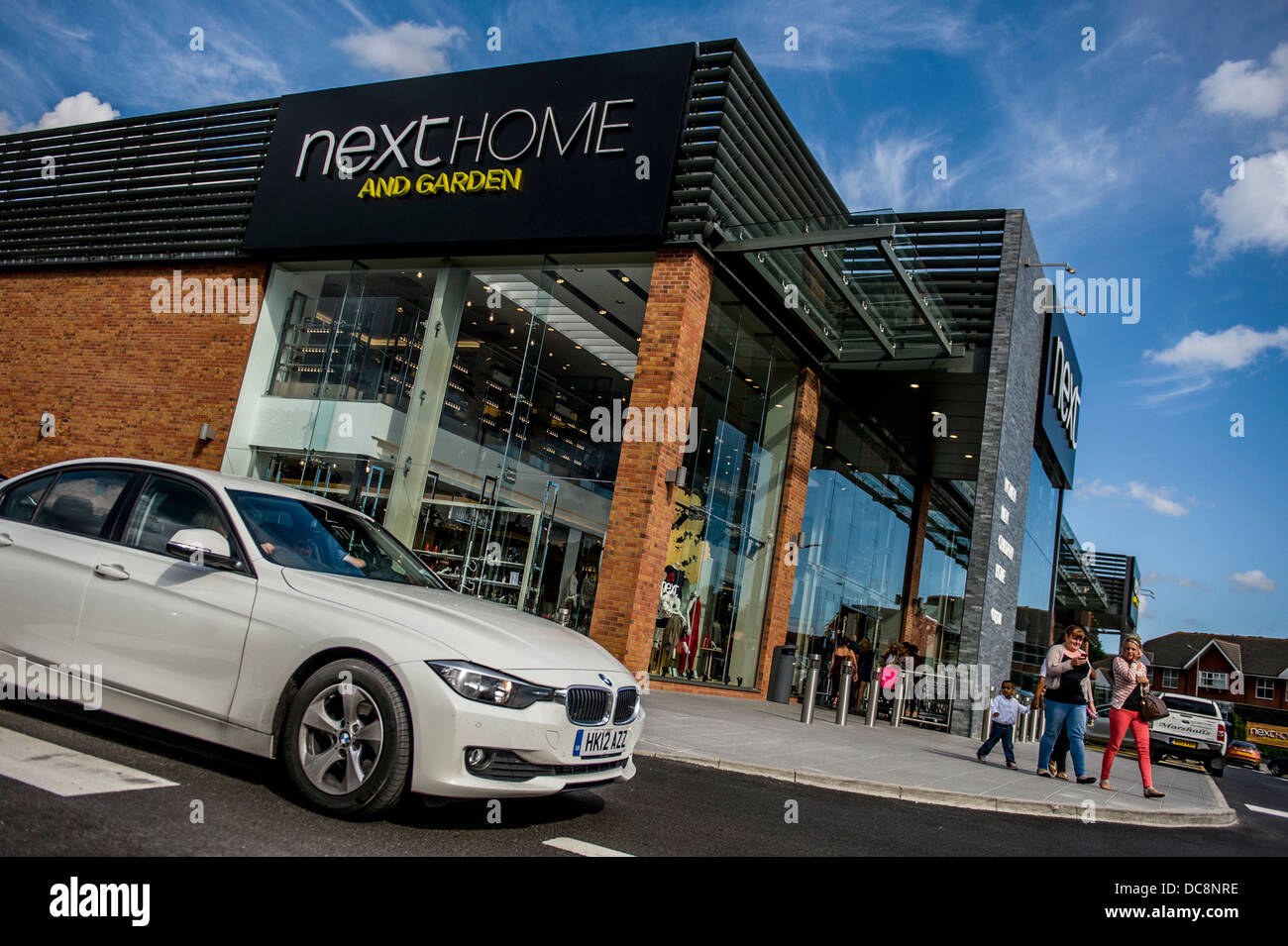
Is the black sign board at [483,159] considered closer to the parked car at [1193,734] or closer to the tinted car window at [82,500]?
the tinted car window at [82,500]

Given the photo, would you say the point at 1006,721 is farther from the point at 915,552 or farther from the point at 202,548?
the point at 915,552

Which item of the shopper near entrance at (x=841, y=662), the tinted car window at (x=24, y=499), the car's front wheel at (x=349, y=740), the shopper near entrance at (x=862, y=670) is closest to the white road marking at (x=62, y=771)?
the car's front wheel at (x=349, y=740)

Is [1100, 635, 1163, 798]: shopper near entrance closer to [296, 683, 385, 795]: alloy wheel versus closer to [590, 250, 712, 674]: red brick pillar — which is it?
[590, 250, 712, 674]: red brick pillar

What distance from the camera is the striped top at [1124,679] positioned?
9.78 meters

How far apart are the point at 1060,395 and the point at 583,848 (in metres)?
22.8

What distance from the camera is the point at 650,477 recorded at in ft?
44.4

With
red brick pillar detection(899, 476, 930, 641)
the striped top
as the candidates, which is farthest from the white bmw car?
red brick pillar detection(899, 476, 930, 641)

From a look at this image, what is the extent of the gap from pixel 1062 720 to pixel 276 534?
934 cm

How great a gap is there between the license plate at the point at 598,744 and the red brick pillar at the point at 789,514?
14026mm

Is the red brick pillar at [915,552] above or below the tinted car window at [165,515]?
above

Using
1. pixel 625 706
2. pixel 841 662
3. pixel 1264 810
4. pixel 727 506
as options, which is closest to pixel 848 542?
pixel 841 662

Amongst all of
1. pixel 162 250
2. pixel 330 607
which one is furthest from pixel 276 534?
pixel 162 250

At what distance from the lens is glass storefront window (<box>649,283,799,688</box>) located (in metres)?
15.6
